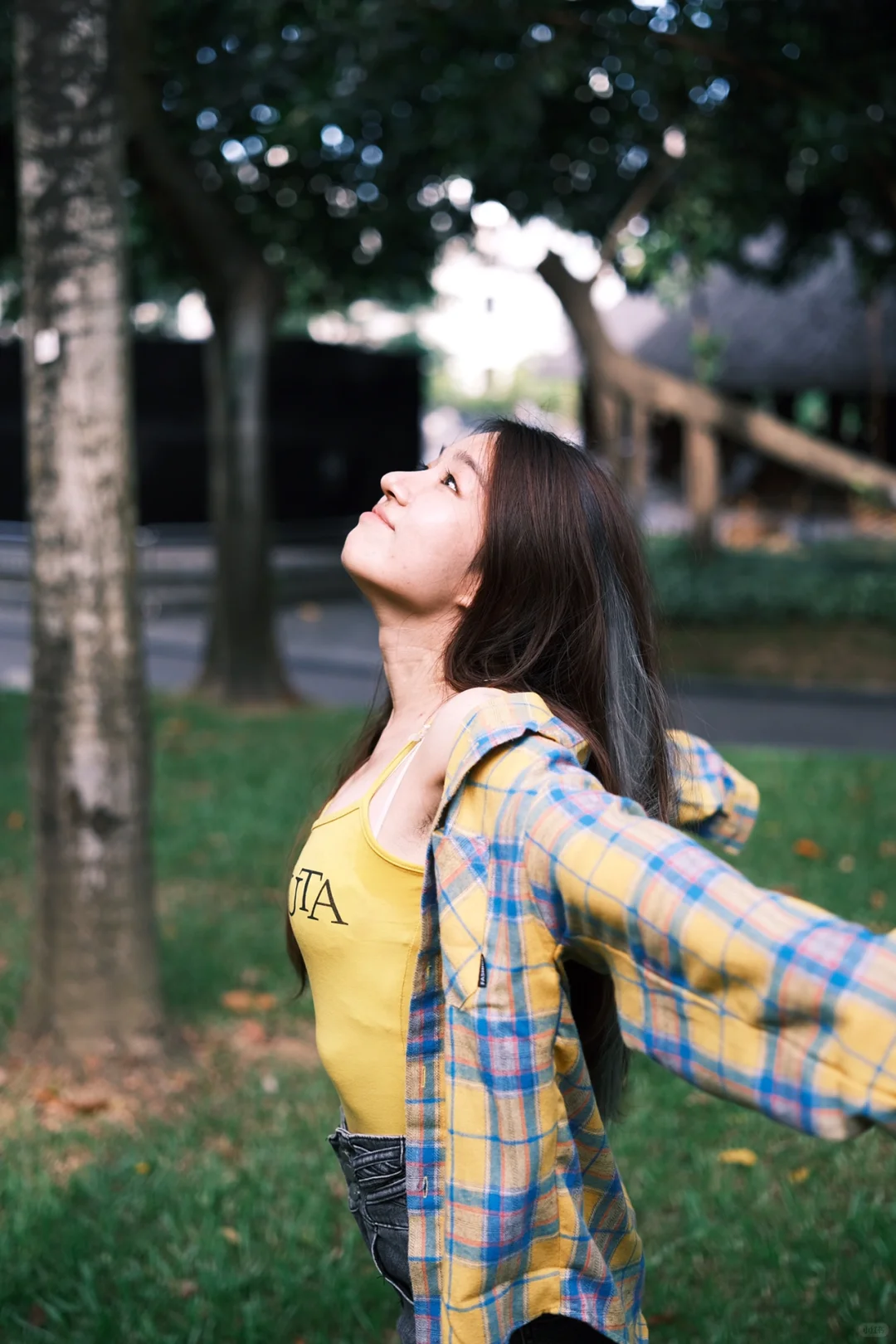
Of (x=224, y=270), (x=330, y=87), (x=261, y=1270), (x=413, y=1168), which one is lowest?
(x=261, y=1270)

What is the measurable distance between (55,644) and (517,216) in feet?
24.9

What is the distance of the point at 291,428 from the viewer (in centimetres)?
2367

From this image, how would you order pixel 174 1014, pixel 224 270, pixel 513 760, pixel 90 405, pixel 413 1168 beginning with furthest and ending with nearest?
pixel 224 270 < pixel 174 1014 < pixel 90 405 < pixel 413 1168 < pixel 513 760

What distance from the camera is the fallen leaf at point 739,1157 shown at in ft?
12.0

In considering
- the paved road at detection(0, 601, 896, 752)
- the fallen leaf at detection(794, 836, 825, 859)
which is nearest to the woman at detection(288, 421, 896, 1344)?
the fallen leaf at detection(794, 836, 825, 859)

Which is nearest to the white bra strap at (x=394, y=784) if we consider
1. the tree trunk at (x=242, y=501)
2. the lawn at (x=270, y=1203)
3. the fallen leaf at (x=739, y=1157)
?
the lawn at (x=270, y=1203)

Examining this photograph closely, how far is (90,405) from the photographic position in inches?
156

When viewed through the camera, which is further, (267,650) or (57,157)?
(267,650)


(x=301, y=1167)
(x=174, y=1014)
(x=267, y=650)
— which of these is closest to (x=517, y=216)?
(x=267, y=650)

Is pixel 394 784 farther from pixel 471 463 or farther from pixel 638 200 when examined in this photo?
pixel 638 200

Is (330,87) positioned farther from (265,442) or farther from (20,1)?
(20,1)

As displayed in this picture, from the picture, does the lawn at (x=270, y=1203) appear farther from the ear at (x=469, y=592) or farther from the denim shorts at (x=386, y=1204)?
the ear at (x=469, y=592)

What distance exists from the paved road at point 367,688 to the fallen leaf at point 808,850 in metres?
0.85

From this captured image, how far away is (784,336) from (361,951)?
27.3m
